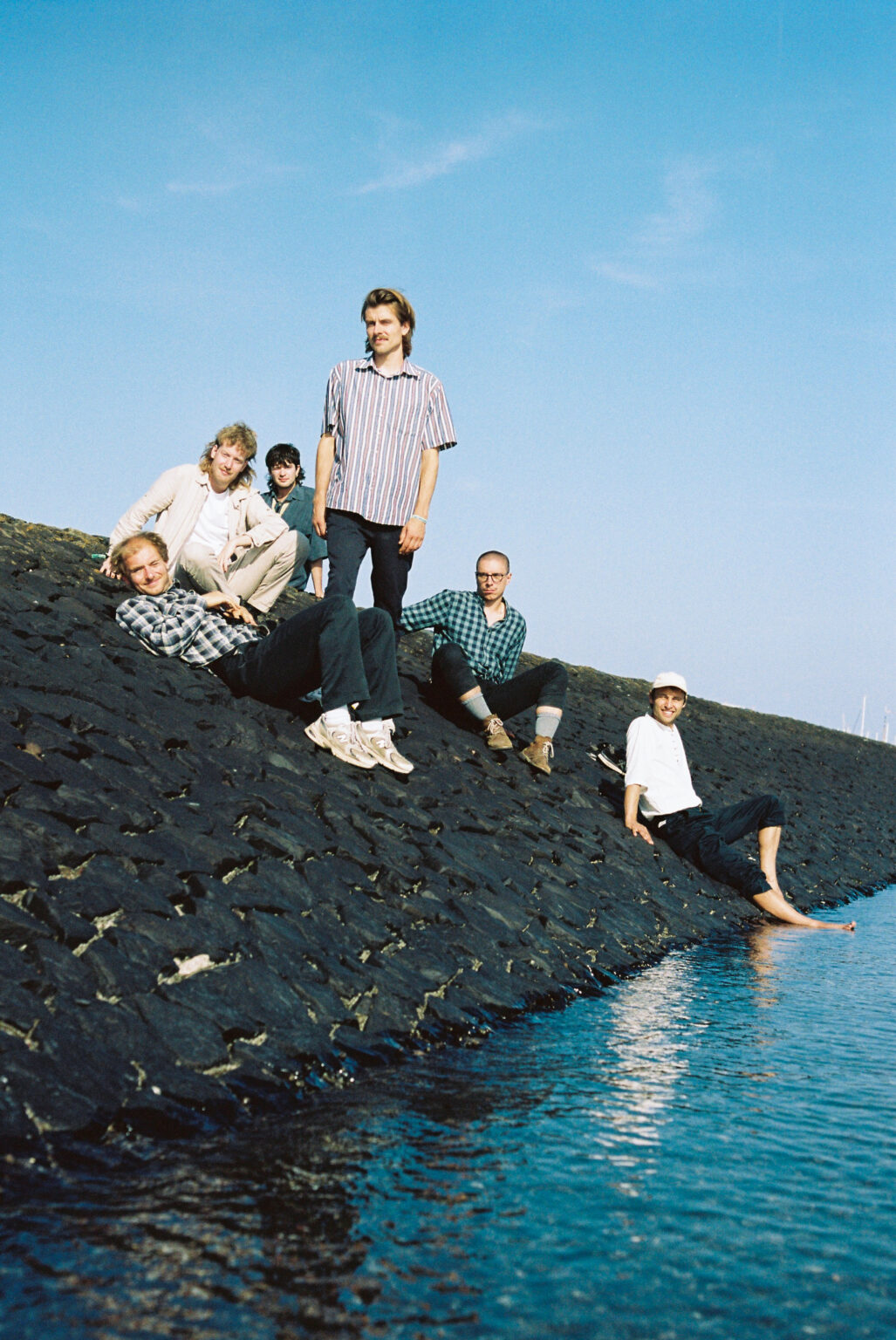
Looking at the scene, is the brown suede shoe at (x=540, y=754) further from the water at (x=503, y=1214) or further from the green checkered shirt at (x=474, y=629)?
the water at (x=503, y=1214)

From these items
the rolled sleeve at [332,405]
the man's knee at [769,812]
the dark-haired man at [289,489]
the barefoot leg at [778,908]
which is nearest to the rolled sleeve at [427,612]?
the rolled sleeve at [332,405]

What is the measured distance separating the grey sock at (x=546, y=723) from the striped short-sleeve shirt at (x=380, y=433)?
3.07 meters

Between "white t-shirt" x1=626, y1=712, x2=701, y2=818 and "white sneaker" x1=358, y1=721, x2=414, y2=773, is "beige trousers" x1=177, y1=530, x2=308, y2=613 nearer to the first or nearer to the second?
"white sneaker" x1=358, y1=721, x2=414, y2=773

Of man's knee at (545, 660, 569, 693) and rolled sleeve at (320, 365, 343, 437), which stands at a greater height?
rolled sleeve at (320, 365, 343, 437)

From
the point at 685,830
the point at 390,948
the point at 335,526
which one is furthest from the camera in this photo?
the point at 685,830

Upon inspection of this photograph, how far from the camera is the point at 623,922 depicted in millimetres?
10117

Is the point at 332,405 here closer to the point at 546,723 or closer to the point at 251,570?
the point at 251,570

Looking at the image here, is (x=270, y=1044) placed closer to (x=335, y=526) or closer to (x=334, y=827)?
(x=334, y=827)

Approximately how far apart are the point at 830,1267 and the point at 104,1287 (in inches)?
94.0

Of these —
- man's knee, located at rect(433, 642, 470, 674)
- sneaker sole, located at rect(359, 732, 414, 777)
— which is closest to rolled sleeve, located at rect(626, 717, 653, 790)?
man's knee, located at rect(433, 642, 470, 674)

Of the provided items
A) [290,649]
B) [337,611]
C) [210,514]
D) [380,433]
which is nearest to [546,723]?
[290,649]

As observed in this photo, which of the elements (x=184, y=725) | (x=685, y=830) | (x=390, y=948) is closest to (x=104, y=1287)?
(x=390, y=948)

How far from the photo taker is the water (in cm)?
350

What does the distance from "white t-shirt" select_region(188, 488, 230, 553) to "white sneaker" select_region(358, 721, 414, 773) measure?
2.40m
